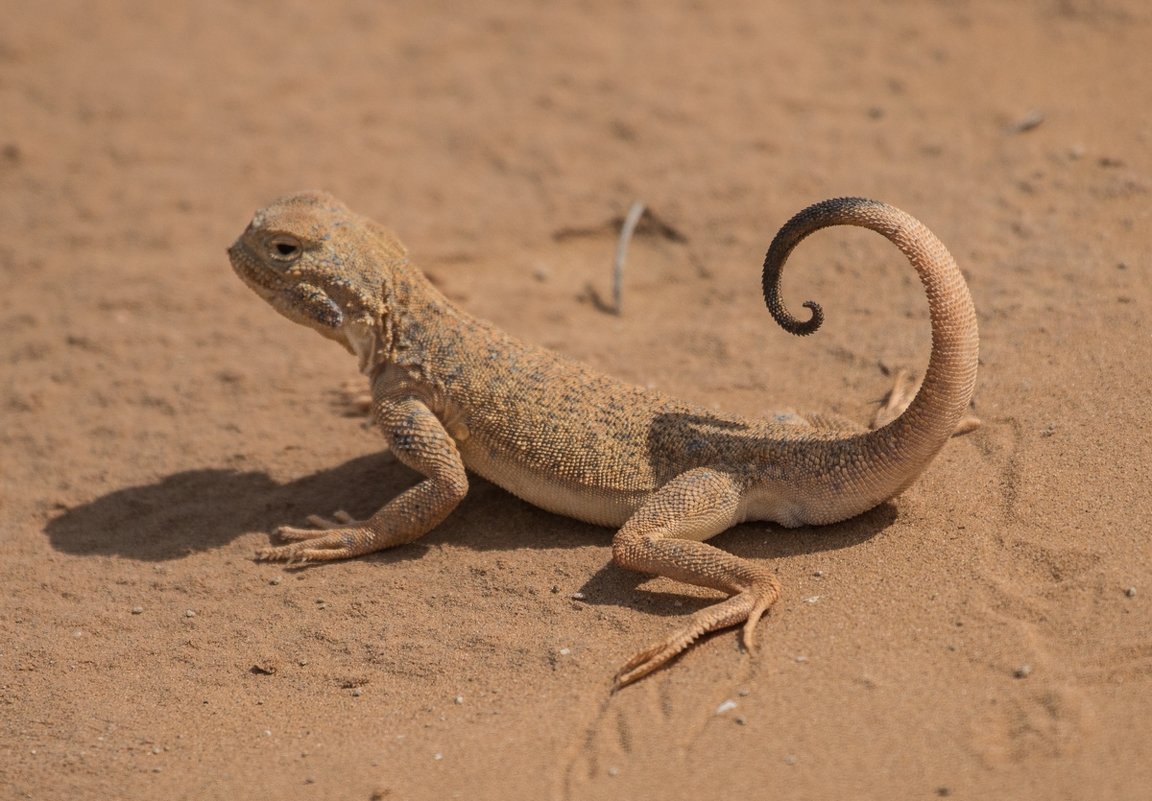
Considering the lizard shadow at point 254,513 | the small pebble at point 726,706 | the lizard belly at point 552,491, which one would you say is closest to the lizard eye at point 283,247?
the lizard belly at point 552,491

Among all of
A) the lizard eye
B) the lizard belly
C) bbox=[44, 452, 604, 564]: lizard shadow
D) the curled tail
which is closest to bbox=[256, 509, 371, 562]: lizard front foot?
bbox=[44, 452, 604, 564]: lizard shadow

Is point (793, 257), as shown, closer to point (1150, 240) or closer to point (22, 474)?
point (1150, 240)

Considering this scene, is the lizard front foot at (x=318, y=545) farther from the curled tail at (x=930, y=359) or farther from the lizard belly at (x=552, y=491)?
the curled tail at (x=930, y=359)

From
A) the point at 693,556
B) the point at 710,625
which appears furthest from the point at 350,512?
the point at 710,625

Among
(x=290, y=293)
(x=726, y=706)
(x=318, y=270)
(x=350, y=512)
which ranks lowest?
(x=350, y=512)

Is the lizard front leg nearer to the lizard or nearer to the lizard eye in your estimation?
the lizard

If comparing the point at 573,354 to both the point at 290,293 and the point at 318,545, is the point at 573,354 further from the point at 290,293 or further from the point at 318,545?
the point at 318,545
